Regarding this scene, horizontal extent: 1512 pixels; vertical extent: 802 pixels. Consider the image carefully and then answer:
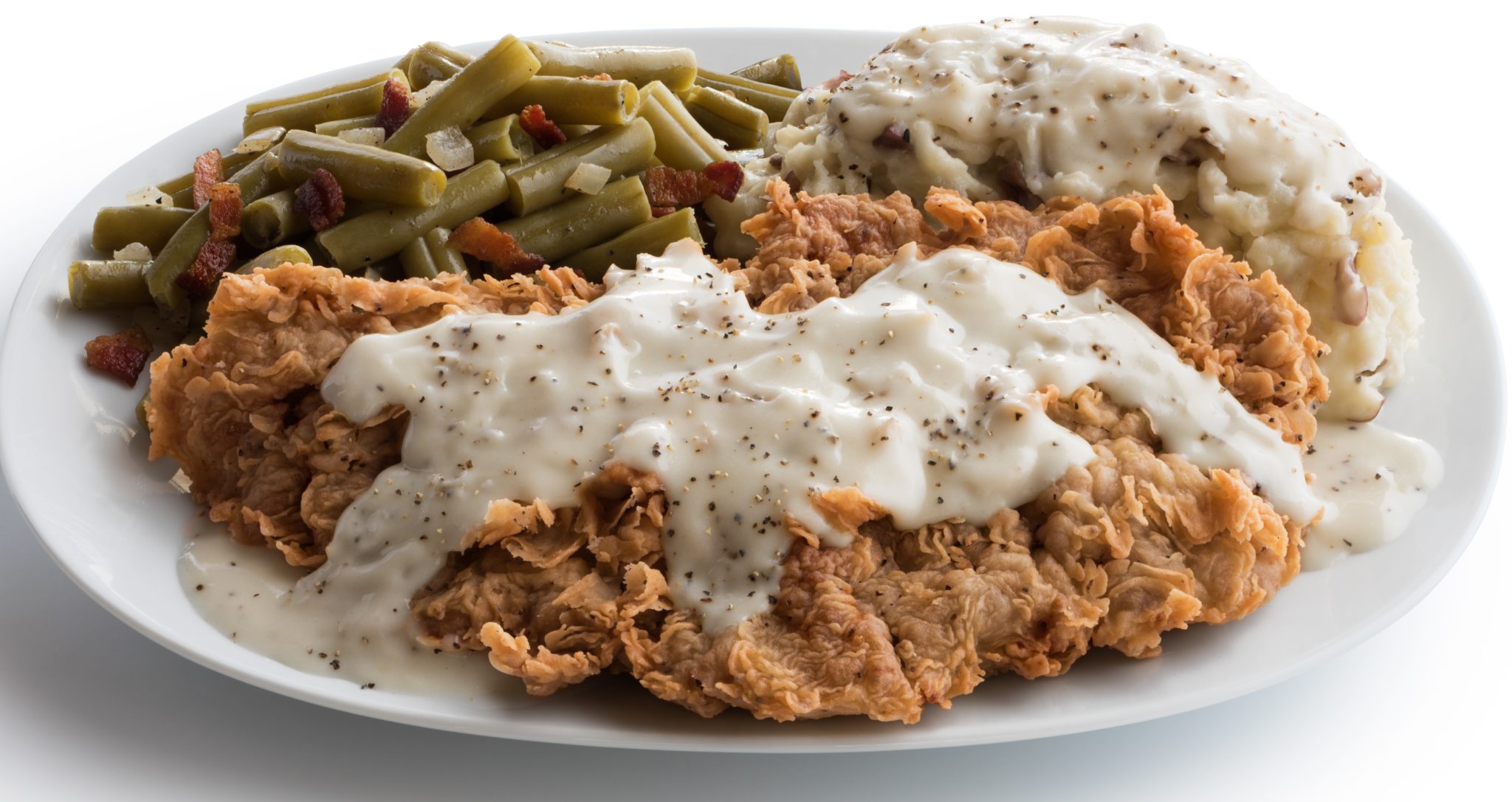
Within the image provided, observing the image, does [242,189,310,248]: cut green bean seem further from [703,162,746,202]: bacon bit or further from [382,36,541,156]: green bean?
[703,162,746,202]: bacon bit

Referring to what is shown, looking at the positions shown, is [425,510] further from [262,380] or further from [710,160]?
[710,160]

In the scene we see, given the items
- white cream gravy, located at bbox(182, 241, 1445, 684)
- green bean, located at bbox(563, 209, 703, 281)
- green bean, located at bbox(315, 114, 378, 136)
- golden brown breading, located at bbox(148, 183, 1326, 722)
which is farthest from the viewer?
green bean, located at bbox(315, 114, 378, 136)

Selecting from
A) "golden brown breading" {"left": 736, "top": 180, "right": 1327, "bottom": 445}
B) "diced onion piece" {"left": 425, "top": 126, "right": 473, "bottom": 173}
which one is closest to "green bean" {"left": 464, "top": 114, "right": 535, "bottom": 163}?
"diced onion piece" {"left": 425, "top": 126, "right": 473, "bottom": 173}

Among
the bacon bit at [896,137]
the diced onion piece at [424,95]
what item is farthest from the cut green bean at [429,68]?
the bacon bit at [896,137]

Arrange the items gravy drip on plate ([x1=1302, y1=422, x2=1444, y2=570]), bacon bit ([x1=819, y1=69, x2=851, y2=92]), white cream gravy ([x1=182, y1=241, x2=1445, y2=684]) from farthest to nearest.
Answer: bacon bit ([x1=819, y1=69, x2=851, y2=92])
gravy drip on plate ([x1=1302, y1=422, x2=1444, y2=570])
white cream gravy ([x1=182, y1=241, x2=1445, y2=684])

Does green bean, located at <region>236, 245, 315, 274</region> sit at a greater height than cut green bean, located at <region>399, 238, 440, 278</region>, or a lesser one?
greater

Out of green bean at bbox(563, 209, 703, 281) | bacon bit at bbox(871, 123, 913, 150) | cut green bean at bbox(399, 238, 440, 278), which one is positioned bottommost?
green bean at bbox(563, 209, 703, 281)

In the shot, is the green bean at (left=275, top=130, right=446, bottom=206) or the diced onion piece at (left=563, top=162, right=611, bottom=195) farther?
the diced onion piece at (left=563, top=162, right=611, bottom=195)
